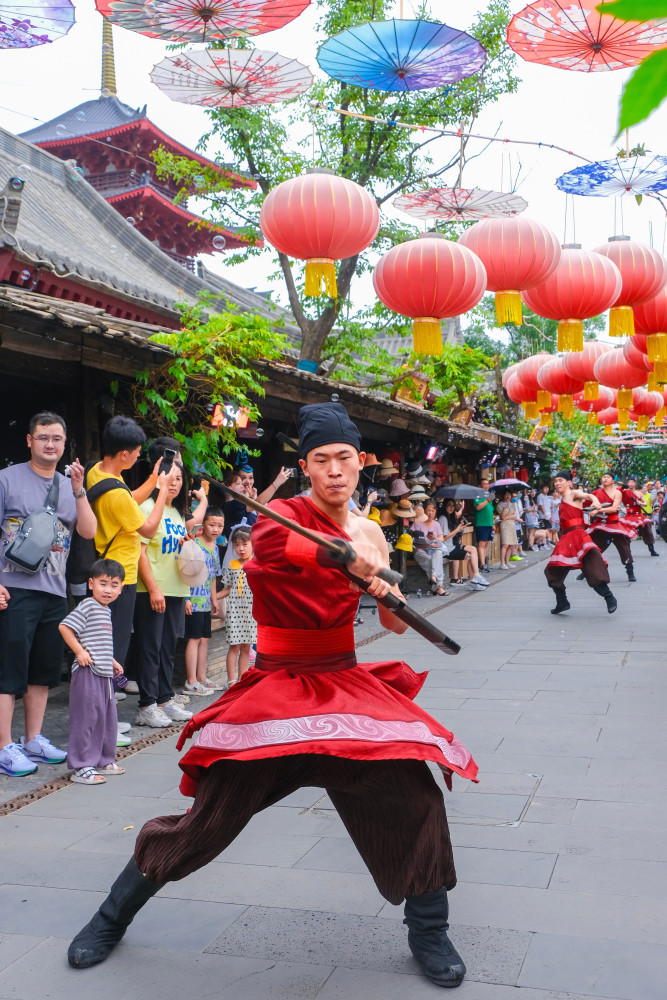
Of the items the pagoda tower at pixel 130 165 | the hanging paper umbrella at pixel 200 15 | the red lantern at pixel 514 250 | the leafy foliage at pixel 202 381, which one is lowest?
the leafy foliage at pixel 202 381

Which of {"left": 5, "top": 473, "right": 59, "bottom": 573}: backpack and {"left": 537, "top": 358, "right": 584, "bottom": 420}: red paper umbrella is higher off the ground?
{"left": 537, "top": 358, "right": 584, "bottom": 420}: red paper umbrella

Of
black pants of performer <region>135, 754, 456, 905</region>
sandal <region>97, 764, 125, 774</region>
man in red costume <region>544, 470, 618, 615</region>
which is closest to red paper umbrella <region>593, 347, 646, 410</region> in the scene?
man in red costume <region>544, 470, 618, 615</region>

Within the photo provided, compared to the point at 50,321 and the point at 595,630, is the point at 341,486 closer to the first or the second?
the point at 50,321

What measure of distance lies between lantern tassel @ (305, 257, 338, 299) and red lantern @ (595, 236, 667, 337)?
2462mm

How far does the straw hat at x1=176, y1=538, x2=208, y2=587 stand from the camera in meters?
6.46

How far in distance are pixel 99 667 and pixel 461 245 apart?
4.21 metres

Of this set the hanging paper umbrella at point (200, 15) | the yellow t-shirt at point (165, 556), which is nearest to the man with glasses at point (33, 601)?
the yellow t-shirt at point (165, 556)

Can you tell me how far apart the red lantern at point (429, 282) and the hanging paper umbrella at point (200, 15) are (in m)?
1.85

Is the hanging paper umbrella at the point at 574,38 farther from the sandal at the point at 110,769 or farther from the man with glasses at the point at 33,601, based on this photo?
the sandal at the point at 110,769

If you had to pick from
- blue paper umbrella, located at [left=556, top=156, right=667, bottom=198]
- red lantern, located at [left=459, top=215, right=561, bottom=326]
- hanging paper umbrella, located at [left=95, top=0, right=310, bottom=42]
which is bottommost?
red lantern, located at [left=459, top=215, right=561, bottom=326]

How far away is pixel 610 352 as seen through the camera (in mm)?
10547

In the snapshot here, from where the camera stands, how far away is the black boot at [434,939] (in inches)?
111

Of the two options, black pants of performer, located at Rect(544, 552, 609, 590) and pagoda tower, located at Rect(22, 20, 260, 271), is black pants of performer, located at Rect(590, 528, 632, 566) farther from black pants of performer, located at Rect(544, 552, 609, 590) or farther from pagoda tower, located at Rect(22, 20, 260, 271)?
pagoda tower, located at Rect(22, 20, 260, 271)

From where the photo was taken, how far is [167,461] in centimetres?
620
